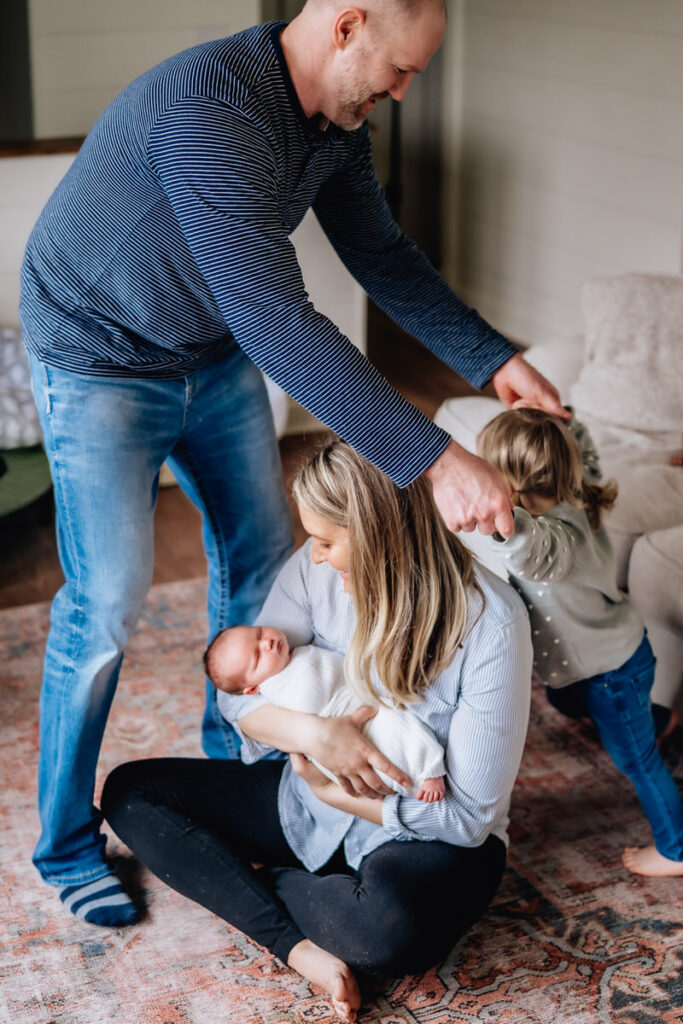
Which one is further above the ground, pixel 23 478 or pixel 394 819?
pixel 394 819

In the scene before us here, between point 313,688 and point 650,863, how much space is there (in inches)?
24.9

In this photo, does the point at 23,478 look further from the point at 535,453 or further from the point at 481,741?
the point at 481,741

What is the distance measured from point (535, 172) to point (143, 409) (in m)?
3.53

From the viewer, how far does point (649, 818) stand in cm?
180

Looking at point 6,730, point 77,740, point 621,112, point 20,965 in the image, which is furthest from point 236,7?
point 20,965

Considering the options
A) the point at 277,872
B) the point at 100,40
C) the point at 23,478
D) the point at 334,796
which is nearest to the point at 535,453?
the point at 334,796

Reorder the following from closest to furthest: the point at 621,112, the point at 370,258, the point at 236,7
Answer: the point at 370,258
the point at 236,7
the point at 621,112

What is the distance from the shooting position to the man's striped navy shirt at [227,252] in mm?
1279

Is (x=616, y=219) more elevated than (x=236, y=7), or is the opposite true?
(x=236, y=7)

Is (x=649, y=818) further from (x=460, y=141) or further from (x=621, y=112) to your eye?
(x=460, y=141)

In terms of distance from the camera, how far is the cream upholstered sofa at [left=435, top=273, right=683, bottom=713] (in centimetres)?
206

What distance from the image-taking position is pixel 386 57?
1298 millimetres

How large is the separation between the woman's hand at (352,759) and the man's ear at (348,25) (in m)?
0.89

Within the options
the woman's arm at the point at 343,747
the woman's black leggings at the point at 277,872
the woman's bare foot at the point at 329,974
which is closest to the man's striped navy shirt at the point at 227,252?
the woman's arm at the point at 343,747
